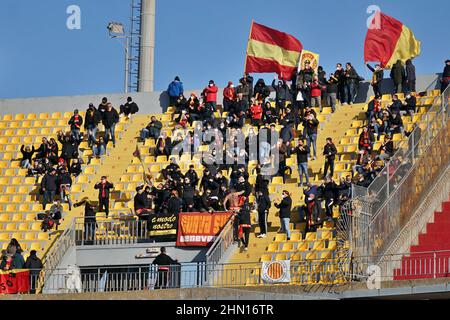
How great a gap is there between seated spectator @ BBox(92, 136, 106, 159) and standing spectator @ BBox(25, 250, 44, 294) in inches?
316

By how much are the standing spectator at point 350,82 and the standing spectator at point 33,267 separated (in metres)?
10.8

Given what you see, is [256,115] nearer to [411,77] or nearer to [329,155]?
[411,77]

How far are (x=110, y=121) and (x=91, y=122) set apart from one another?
586 mm

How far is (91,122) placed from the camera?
150 ft

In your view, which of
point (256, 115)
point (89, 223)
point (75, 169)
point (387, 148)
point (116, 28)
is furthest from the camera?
point (116, 28)

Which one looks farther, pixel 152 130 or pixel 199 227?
pixel 152 130

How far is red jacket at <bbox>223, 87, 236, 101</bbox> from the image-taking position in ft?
145

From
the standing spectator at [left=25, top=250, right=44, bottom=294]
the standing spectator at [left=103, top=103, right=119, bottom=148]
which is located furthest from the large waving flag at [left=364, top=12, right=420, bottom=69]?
the standing spectator at [left=25, top=250, right=44, bottom=294]

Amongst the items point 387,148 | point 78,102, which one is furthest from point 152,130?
point 387,148

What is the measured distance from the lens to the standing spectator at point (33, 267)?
119ft

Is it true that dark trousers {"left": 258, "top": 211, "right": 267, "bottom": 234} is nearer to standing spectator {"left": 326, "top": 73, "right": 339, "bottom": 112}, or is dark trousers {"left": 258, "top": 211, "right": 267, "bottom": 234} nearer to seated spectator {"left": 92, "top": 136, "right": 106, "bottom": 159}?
standing spectator {"left": 326, "top": 73, "right": 339, "bottom": 112}

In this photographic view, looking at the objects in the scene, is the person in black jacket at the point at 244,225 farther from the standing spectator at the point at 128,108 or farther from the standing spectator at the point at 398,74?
the standing spectator at the point at 128,108

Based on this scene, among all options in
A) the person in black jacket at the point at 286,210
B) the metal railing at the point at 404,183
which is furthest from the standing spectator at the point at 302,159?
the metal railing at the point at 404,183
